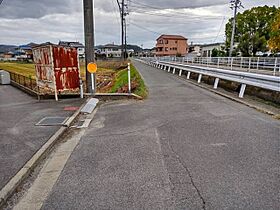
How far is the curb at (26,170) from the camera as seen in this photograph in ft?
10.2

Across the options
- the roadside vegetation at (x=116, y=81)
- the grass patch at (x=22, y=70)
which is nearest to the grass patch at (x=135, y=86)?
the roadside vegetation at (x=116, y=81)

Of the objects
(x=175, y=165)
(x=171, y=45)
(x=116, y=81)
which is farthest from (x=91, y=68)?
(x=171, y=45)

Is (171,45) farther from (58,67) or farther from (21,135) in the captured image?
(21,135)

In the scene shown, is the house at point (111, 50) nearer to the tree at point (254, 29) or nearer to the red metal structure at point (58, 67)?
the tree at point (254, 29)

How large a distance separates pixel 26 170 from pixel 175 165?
92.0 inches

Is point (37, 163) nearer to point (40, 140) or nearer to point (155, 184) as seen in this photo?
point (40, 140)

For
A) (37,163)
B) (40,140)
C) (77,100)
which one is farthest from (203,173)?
(77,100)

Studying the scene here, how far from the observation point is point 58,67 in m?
10.2

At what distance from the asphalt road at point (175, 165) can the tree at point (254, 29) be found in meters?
33.4

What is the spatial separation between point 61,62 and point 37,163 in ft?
22.5

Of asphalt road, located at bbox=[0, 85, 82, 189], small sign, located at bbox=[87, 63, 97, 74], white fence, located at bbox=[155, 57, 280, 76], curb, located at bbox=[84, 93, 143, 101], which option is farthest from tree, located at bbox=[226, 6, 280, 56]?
asphalt road, located at bbox=[0, 85, 82, 189]

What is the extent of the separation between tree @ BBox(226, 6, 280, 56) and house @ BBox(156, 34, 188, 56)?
48677 millimetres

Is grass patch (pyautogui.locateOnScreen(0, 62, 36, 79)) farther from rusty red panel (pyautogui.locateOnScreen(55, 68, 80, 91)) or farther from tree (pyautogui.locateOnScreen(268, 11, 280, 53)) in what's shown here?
tree (pyautogui.locateOnScreen(268, 11, 280, 53))

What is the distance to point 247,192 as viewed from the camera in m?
3.03
